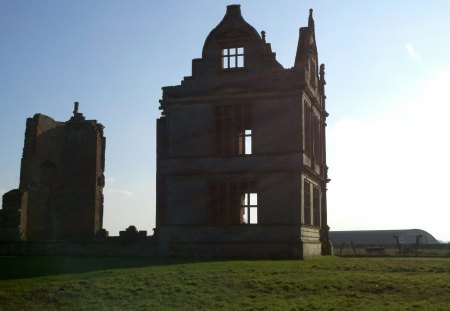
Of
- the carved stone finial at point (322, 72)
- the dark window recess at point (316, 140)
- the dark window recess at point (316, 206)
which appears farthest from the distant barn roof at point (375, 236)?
the dark window recess at point (316, 206)

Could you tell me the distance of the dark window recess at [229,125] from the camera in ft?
90.7

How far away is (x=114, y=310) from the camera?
11531 millimetres

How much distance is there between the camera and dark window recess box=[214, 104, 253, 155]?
A: 90.7 ft

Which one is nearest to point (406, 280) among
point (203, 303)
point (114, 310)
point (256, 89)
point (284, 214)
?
point (203, 303)

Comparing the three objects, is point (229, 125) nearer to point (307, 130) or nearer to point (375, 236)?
point (307, 130)

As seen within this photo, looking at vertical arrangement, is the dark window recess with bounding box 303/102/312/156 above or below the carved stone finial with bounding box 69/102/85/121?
below

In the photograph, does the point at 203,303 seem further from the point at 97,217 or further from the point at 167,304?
the point at 97,217

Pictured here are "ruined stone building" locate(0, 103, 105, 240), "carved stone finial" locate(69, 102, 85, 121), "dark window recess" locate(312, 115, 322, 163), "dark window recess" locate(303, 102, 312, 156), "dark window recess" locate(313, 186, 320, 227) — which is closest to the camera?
"dark window recess" locate(303, 102, 312, 156)

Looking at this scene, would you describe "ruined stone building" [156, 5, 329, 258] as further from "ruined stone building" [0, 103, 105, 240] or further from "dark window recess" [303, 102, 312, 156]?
"ruined stone building" [0, 103, 105, 240]

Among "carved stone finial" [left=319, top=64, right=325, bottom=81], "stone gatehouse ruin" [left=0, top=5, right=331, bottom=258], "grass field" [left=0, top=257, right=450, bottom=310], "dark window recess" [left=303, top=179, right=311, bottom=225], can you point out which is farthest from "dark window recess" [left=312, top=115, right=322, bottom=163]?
"grass field" [left=0, top=257, right=450, bottom=310]

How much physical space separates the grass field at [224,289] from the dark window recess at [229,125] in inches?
445

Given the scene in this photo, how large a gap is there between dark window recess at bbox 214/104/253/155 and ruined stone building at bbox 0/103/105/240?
14.4 m

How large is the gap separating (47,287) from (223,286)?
4173 millimetres

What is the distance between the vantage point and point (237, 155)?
88.9 ft
